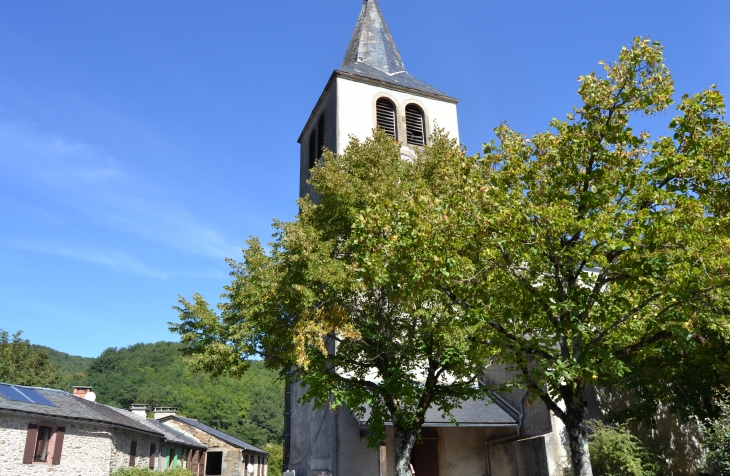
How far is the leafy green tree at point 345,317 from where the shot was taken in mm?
13227

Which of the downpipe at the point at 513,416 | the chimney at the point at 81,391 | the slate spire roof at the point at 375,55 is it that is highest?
the slate spire roof at the point at 375,55

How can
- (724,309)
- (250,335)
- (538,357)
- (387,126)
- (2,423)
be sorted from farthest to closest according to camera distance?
(387,126)
(2,423)
(250,335)
(538,357)
(724,309)

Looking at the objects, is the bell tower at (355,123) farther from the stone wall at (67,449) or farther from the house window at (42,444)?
the house window at (42,444)

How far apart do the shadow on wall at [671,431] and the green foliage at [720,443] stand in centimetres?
387

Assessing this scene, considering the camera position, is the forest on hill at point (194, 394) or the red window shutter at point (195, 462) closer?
the red window shutter at point (195, 462)

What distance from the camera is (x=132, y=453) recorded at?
1009 inches

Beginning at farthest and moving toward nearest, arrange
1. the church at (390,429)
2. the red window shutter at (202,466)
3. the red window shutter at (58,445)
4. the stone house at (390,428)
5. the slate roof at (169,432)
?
the red window shutter at (202,466) → the slate roof at (169,432) → the red window shutter at (58,445) → the church at (390,429) → the stone house at (390,428)

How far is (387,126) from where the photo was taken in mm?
26703

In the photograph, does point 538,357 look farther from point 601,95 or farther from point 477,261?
point 601,95

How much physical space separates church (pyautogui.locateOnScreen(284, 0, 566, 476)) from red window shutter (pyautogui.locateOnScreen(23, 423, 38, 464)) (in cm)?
900

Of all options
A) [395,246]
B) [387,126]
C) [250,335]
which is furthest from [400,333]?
[387,126]

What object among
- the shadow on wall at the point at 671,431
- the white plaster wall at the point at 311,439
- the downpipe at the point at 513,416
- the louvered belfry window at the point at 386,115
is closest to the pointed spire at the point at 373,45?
the louvered belfry window at the point at 386,115

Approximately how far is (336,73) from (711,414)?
20.3m

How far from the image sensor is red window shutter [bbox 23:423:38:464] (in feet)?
63.7
